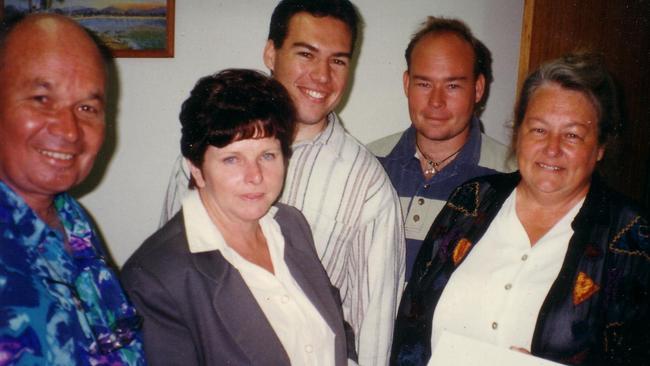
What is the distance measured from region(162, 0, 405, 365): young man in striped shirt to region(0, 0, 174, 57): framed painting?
0.82 meters

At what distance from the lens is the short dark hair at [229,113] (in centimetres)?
134

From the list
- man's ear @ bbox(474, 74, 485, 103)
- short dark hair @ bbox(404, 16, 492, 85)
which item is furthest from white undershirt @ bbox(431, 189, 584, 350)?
short dark hair @ bbox(404, 16, 492, 85)

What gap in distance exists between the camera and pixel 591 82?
5.14 feet

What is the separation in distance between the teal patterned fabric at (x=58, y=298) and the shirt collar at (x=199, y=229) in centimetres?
23

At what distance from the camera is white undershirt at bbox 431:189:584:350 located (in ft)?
4.88

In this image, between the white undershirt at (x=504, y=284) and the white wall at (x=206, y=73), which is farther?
the white wall at (x=206, y=73)

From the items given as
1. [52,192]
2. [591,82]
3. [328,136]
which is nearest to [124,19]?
[328,136]

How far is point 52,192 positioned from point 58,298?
29 cm

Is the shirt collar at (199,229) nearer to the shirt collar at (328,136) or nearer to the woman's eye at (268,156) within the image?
the woman's eye at (268,156)

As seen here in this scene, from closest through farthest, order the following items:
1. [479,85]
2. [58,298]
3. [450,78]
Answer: [58,298] < [450,78] < [479,85]

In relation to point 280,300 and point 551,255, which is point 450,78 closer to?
point 551,255

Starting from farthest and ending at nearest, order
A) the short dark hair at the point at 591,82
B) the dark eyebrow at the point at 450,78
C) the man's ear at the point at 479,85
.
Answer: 1. the man's ear at the point at 479,85
2. the dark eyebrow at the point at 450,78
3. the short dark hair at the point at 591,82

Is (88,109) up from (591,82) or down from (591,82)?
down

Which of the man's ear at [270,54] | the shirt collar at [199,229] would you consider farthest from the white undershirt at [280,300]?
the man's ear at [270,54]
